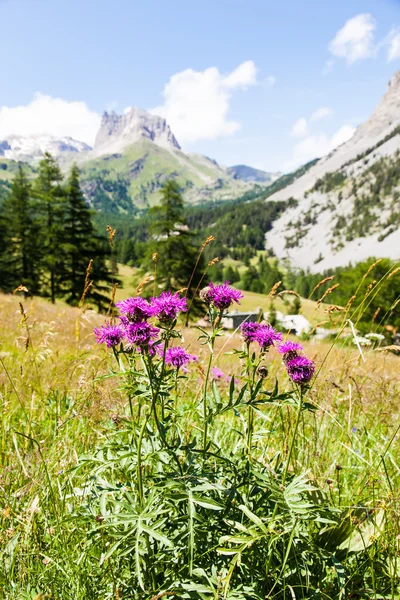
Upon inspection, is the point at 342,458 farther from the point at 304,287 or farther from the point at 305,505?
the point at 304,287

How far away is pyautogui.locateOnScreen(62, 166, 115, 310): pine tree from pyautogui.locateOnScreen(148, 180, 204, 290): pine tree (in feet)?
18.7

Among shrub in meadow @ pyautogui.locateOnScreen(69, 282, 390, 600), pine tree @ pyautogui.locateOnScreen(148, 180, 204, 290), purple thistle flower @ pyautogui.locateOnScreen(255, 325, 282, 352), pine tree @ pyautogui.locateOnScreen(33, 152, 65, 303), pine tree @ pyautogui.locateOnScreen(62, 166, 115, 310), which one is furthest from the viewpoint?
pine tree @ pyautogui.locateOnScreen(148, 180, 204, 290)

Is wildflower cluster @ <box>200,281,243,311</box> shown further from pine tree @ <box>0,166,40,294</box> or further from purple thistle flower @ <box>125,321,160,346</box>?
pine tree @ <box>0,166,40,294</box>

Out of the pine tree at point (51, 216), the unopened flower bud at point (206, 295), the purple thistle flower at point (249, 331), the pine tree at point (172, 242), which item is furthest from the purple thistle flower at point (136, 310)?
the pine tree at point (51, 216)

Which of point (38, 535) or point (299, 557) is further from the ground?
point (299, 557)

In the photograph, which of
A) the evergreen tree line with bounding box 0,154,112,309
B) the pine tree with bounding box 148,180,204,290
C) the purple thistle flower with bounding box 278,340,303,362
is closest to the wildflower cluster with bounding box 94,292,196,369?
the purple thistle flower with bounding box 278,340,303,362

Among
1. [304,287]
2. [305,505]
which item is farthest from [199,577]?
[304,287]

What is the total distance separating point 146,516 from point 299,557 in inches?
36.2

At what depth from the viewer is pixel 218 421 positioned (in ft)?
12.5

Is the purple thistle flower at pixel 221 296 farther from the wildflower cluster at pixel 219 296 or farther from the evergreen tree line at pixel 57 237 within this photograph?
the evergreen tree line at pixel 57 237

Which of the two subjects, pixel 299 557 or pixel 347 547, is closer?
pixel 299 557

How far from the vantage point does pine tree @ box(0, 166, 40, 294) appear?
41594 mm

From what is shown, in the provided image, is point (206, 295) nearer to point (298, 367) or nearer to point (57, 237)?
point (298, 367)

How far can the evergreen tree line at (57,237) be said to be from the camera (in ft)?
117
